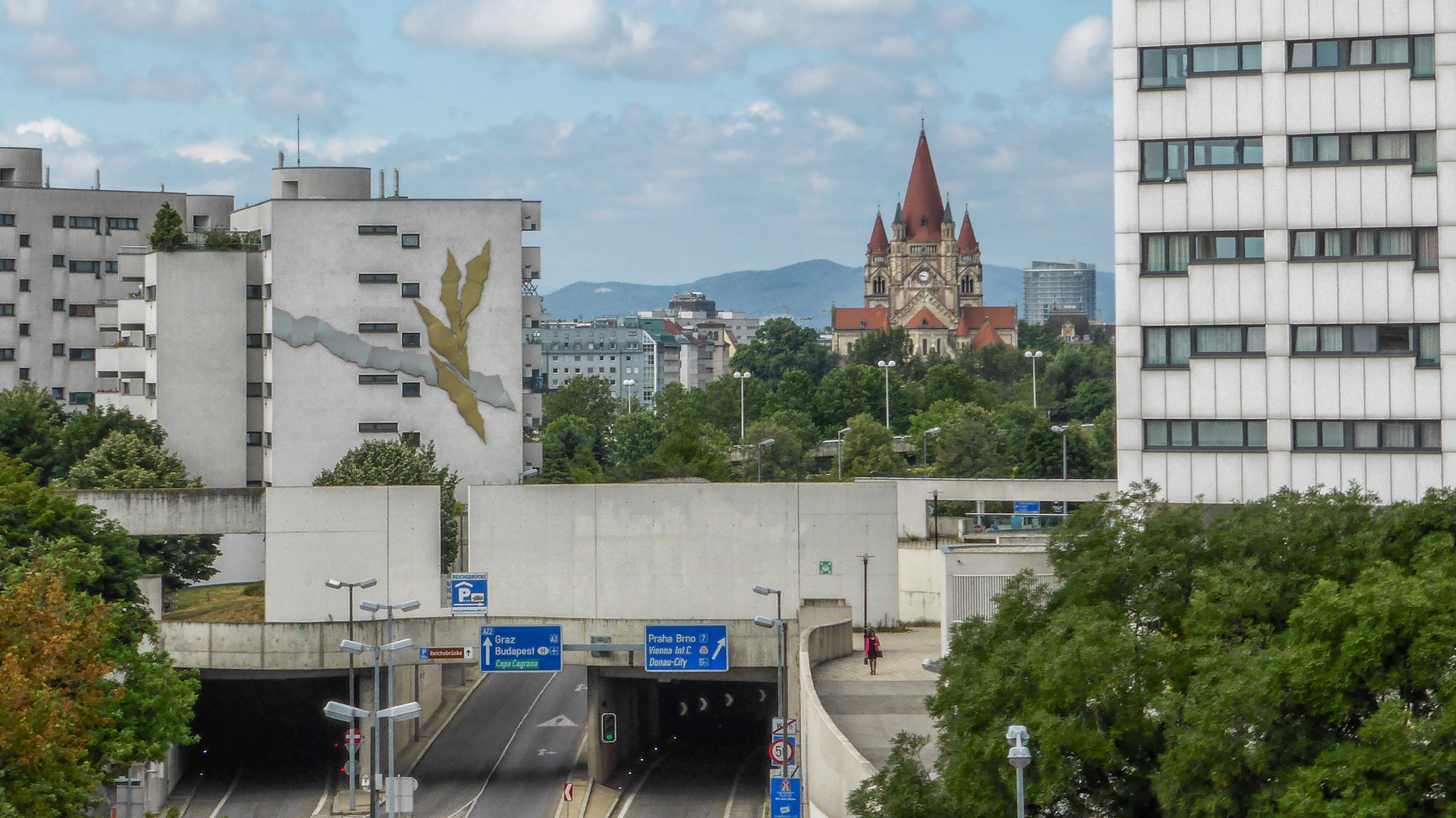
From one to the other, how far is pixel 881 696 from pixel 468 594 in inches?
766

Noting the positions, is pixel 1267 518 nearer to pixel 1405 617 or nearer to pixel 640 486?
pixel 1405 617

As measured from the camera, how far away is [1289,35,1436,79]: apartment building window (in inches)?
1629

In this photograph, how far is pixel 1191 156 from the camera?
4334 centimetres

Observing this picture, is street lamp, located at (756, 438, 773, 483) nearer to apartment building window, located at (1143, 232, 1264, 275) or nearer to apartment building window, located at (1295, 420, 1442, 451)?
apartment building window, located at (1143, 232, 1264, 275)

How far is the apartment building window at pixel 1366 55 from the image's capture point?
41.4 meters

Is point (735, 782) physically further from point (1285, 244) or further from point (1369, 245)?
point (1369, 245)

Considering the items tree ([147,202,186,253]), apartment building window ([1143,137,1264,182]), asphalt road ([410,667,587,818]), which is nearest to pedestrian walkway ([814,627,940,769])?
asphalt road ([410,667,587,818])

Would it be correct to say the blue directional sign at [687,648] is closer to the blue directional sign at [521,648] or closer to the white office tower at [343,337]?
the blue directional sign at [521,648]

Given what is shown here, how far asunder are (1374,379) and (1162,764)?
2352 centimetres

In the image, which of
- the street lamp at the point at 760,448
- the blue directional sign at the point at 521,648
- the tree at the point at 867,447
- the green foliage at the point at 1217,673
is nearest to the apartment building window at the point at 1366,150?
the green foliage at the point at 1217,673

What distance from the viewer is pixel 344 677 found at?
187 feet

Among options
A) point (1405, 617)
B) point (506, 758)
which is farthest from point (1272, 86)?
point (506, 758)

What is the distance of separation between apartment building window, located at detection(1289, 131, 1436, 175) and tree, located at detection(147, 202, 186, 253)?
58.8 meters

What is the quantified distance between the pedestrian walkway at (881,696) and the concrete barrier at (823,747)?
585 millimetres
